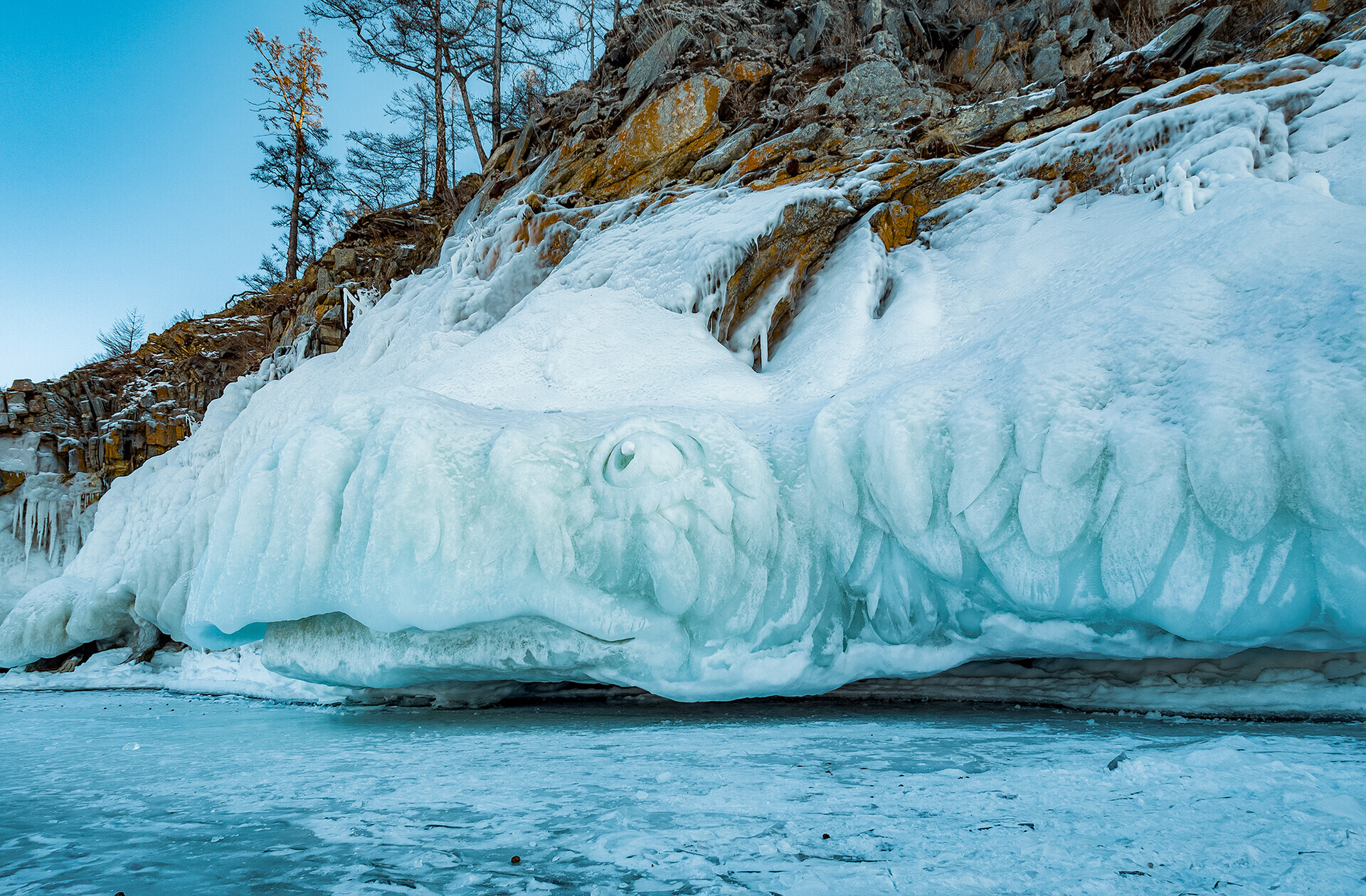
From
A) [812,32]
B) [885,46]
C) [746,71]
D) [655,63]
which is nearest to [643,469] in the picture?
[746,71]

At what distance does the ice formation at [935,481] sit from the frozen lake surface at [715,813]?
1.81ft

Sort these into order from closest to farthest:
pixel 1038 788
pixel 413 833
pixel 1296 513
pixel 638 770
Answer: pixel 413 833 → pixel 1038 788 → pixel 638 770 → pixel 1296 513

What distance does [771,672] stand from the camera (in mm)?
3621

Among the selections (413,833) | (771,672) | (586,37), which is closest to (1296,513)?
(771,672)

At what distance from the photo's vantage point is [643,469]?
3.54 m

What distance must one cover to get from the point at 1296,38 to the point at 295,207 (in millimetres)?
16725

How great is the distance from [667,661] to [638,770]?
1.23m

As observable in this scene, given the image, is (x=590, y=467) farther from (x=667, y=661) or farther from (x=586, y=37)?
(x=586, y=37)

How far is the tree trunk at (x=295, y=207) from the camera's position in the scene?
1490 centimetres

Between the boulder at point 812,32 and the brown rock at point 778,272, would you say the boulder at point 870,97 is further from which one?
the brown rock at point 778,272

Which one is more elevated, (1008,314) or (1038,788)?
(1008,314)

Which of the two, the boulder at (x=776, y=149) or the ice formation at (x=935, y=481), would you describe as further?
the boulder at (x=776, y=149)

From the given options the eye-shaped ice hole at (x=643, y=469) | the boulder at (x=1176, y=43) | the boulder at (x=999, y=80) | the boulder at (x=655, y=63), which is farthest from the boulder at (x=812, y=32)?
the eye-shaped ice hole at (x=643, y=469)

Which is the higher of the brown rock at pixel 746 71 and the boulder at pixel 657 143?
the brown rock at pixel 746 71
